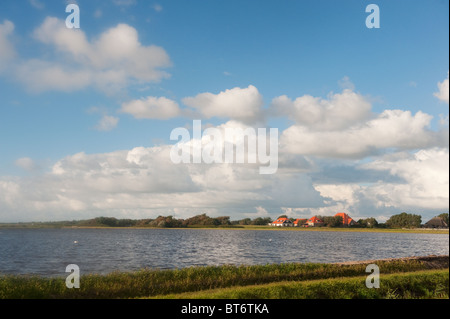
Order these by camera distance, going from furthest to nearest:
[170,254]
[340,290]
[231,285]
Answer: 1. [170,254]
2. [231,285]
3. [340,290]

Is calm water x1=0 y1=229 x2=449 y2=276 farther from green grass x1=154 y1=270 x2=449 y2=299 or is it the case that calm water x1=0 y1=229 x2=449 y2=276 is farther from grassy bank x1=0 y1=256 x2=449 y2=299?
green grass x1=154 y1=270 x2=449 y2=299

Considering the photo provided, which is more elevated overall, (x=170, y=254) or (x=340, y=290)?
(x=340, y=290)

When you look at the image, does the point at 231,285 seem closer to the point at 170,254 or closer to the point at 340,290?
the point at 340,290

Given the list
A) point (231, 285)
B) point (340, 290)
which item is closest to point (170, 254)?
point (231, 285)

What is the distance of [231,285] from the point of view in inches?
1149

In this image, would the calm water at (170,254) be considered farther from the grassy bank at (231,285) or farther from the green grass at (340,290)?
the green grass at (340,290)

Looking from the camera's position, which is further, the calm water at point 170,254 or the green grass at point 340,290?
the calm water at point 170,254

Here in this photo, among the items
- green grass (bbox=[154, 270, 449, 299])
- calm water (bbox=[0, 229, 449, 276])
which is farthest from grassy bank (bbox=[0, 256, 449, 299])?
calm water (bbox=[0, 229, 449, 276])

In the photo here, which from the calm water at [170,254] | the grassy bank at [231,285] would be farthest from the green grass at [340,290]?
the calm water at [170,254]

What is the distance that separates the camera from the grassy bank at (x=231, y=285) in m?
23.4
